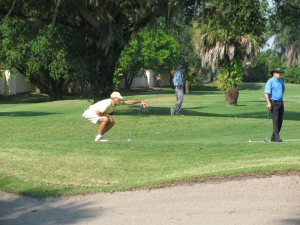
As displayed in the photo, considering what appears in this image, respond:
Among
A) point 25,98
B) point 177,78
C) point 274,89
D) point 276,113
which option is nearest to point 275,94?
point 274,89

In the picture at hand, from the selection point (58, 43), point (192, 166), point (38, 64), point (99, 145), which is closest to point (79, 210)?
point (192, 166)

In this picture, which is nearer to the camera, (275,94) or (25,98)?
(275,94)

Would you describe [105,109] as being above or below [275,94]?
below

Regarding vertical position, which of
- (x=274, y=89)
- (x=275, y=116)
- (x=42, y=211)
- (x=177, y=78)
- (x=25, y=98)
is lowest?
(x=25, y=98)

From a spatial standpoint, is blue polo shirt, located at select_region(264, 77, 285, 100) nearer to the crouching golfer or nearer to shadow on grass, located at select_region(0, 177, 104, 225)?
the crouching golfer

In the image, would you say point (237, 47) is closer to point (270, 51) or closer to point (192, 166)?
point (192, 166)

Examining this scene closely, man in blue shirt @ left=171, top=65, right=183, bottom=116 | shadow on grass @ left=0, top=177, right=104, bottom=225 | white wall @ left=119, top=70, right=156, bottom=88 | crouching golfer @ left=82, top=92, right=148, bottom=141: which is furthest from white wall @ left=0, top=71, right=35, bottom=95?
shadow on grass @ left=0, top=177, right=104, bottom=225

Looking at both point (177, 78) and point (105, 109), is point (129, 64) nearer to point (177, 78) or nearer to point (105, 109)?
point (177, 78)

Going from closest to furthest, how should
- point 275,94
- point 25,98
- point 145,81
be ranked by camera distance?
point 275,94
point 25,98
point 145,81

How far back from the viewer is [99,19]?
19250 mm

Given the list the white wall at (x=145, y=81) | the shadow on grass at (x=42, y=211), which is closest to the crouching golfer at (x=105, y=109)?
the shadow on grass at (x=42, y=211)

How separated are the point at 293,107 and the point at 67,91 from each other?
29.7 m

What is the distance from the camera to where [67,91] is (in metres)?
53.7

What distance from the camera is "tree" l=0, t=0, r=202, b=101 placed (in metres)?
18.6
